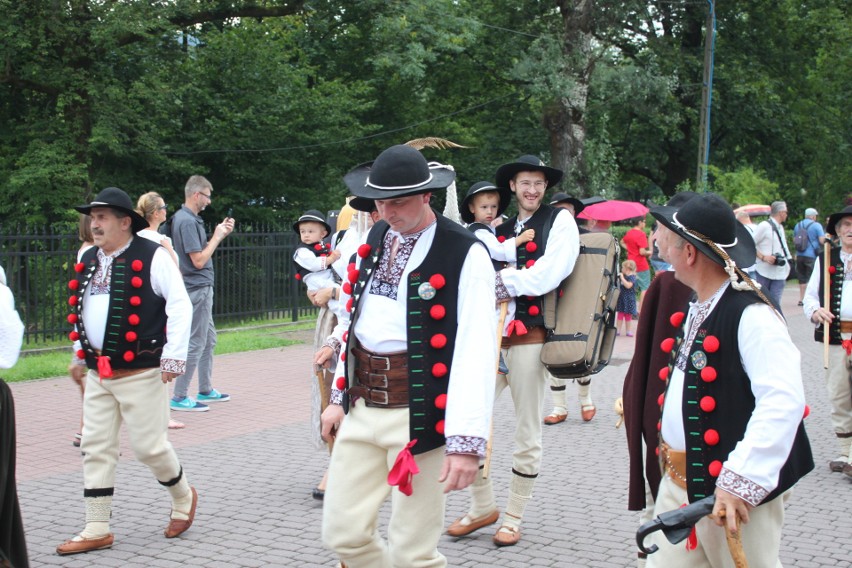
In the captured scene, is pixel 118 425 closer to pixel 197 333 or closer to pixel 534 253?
pixel 534 253

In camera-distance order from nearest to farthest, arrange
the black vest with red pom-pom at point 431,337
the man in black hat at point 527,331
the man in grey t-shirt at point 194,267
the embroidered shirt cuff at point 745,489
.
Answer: the embroidered shirt cuff at point 745,489
the black vest with red pom-pom at point 431,337
the man in black hat at point 527,331
the man in grey t-shirt at point 194,267

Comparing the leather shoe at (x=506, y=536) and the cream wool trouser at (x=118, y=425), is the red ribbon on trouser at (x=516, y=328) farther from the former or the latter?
the cream wool trouser at (x=118, y=425)

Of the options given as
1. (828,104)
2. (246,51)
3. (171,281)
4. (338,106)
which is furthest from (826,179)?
(171,281)

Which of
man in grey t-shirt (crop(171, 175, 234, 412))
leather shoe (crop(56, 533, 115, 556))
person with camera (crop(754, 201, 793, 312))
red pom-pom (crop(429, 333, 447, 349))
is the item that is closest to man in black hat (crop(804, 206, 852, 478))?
red pom-pom (crop(429, 333, 447, 349))

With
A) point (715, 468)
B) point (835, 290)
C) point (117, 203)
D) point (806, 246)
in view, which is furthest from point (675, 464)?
point (806, 246)

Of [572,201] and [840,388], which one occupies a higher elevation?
[572,201]

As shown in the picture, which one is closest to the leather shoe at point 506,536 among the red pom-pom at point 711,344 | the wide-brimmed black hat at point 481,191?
the wide-brimmed black hat at point 481,191

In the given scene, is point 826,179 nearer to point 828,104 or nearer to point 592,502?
point 828,104

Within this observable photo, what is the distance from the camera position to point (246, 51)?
22.8m

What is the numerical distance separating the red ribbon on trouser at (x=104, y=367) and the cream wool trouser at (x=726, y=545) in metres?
3.47

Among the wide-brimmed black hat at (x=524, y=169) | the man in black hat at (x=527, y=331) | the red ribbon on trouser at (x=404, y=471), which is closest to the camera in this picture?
the red ribbon on trouser at (x=404, y=471)

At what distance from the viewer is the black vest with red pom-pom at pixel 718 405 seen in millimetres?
3350

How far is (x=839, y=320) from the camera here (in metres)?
7.73

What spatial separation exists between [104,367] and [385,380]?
239cm
